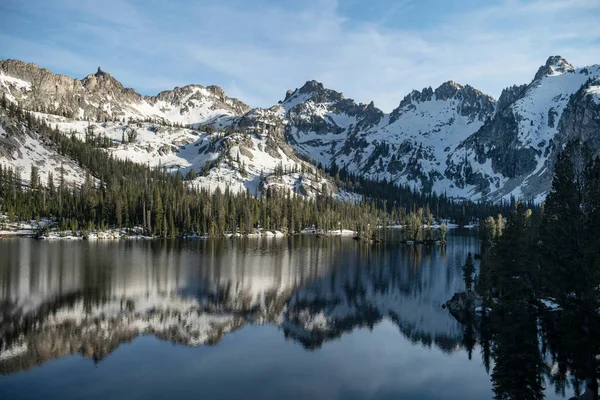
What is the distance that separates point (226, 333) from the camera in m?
46.8

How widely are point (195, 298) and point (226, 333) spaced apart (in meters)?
15.7

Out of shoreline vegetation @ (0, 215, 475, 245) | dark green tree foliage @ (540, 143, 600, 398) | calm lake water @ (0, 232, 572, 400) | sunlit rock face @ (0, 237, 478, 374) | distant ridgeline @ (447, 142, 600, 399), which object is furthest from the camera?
shoreline vegetation @ (0, 215, 475, 245)

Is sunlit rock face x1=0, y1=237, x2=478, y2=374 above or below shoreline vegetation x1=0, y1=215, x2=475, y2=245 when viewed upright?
below

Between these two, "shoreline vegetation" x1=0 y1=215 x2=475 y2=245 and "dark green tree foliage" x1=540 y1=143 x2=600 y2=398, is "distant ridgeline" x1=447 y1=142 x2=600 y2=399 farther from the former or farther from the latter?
"shoreline vegetation" x1=0 y1=215 x2=475 y2=245

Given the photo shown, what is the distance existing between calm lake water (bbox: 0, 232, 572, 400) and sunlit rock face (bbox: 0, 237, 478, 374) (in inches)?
9.1

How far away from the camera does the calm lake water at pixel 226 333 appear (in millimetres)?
33844

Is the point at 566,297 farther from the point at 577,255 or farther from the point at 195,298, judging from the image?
the point at 195,298

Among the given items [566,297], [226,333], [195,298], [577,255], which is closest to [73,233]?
[195,298]

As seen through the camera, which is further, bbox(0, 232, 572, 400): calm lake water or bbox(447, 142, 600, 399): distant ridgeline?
bbox(0, 232, 572, 400): calm lake water

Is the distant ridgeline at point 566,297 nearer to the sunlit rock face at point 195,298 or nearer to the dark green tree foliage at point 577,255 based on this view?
the dark green tree foliage at point 577,255

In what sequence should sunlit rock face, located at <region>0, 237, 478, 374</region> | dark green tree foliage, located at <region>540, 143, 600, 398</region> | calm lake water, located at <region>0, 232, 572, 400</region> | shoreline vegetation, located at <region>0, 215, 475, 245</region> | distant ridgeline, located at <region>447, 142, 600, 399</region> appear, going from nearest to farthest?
distant ridgeline, located at <region>447, 142, 600, 399</region> → dark green tree foliage, located at <region>540, 143, 600, 398</region> → calm lake water, located at <region>0, 232, 572, 400</region> → sunlit rock face, located at <region>0, 237, 478, 374</region> → shoreline vegetation, located at <region>0, 215, 475, 245</region>

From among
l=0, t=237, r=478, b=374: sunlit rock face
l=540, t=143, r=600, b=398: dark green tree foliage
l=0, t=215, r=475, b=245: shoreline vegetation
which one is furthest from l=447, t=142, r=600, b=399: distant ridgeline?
l=0, t=215, r=475, b=245: shoreline vegetation

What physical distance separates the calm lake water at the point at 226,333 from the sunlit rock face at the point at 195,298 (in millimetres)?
231

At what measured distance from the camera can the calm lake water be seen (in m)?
33.8
